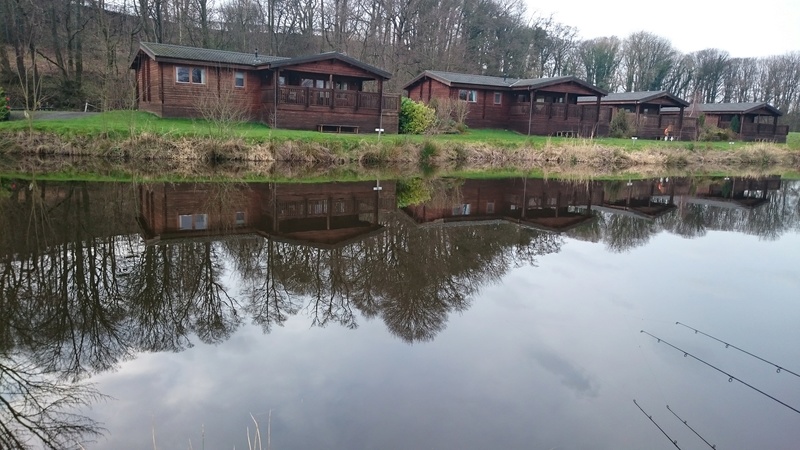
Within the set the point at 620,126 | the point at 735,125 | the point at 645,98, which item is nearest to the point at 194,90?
the point at 620,126

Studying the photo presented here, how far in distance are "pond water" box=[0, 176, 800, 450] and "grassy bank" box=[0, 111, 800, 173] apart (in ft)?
31.1

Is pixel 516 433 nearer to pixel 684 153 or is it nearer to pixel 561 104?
pixel 684 153

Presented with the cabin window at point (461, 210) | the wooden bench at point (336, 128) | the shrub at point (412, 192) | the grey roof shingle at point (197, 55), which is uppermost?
the grey roof shingle at point (197, 55)

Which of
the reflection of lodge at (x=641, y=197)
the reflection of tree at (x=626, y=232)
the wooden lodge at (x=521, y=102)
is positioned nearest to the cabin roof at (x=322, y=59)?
the wooden lodge at (x=521, y=102)

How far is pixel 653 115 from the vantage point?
152ft

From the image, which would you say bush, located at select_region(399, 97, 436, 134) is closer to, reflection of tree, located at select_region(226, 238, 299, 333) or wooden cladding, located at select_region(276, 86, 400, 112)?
wooden cladding, located at select_region(276, 86, 400, 112)

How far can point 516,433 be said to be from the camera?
180 inches

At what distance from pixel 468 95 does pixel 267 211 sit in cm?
2909

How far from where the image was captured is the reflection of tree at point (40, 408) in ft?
13.7

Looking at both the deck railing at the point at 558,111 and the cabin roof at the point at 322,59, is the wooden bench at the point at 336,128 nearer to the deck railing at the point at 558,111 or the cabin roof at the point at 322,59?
the cabin roof at the point at 322,59

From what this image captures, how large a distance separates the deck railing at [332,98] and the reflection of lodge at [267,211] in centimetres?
1372

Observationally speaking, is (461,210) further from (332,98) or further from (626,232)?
(332,98)

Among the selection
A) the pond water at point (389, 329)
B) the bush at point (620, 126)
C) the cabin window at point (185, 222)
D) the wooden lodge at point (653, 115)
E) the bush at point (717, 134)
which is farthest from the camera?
the bush at point (717, 134)

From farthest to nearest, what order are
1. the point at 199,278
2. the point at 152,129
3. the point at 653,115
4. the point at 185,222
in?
1. the point at 653,115
2. the point at 152,129
3. the point at 185,222
4. the point at 199,278
